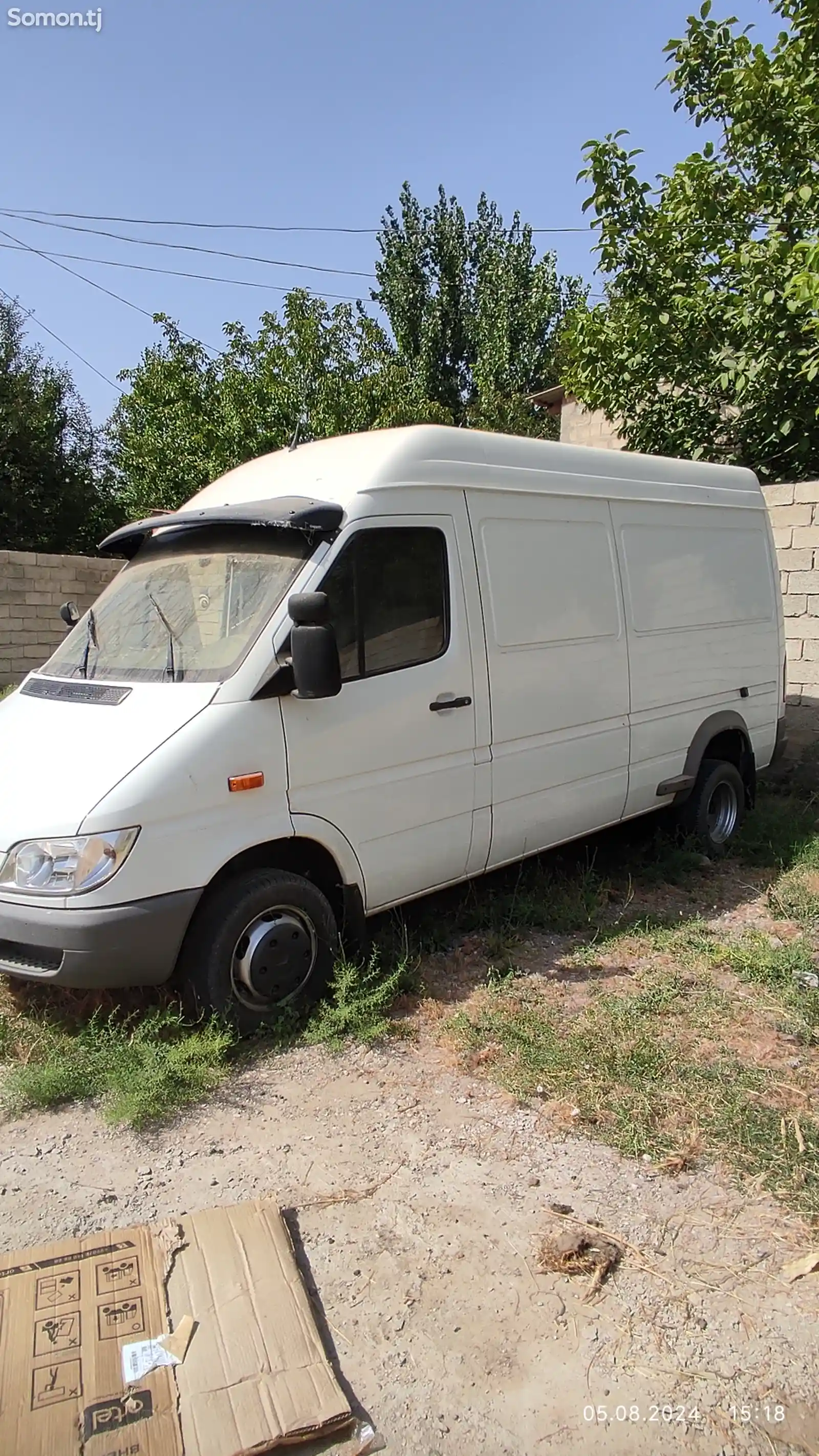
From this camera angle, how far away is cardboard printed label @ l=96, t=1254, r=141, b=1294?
2531mm

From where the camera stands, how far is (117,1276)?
8.46 ft

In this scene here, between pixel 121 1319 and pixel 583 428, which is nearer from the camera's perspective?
pixel 121 1319

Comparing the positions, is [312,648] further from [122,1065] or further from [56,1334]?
[56,1334]

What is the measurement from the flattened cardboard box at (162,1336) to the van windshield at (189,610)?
6.53 feet

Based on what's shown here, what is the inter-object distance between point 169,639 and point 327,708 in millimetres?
757

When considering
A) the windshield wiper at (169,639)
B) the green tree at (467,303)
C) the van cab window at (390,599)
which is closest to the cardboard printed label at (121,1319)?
the windshield wiper at (169,639)

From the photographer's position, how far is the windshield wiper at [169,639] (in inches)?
151

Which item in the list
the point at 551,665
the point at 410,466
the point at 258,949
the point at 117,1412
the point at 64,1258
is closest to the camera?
the point at 117,1412

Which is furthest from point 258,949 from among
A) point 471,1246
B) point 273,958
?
point 471,1246

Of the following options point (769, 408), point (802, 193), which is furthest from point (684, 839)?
point (802, 193)

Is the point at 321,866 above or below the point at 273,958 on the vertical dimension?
above

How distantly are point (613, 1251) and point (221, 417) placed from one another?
1351 centimetres

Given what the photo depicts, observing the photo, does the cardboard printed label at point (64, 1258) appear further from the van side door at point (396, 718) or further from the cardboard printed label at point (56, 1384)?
the van side door at point (396, 718)

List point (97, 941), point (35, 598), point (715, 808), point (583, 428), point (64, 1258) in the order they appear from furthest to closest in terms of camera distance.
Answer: point (583, 428)
point (35, 598)
point (715, 808)
point (97, 941)
point (64, 1258)
